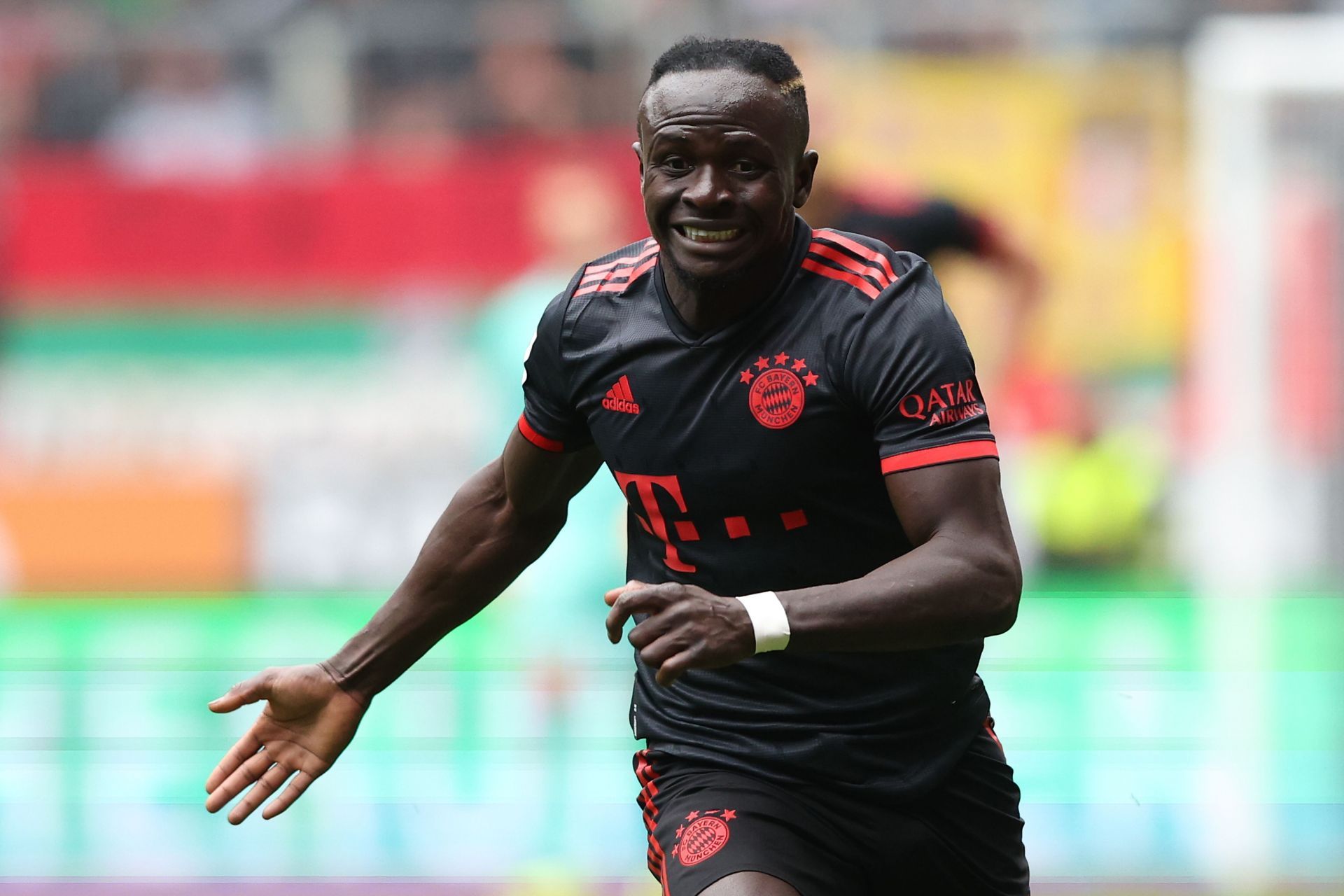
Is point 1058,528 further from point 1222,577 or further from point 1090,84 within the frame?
point 1090,84

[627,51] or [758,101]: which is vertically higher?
[627,51]

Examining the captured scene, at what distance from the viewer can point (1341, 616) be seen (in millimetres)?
9156

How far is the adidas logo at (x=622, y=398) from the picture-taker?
2936mm

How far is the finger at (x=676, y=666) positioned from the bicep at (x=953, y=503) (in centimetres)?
47

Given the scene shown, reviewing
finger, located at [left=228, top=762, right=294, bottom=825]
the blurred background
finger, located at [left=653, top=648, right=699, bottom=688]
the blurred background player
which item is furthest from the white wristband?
the blurred background

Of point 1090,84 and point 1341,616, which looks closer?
point 1341,616

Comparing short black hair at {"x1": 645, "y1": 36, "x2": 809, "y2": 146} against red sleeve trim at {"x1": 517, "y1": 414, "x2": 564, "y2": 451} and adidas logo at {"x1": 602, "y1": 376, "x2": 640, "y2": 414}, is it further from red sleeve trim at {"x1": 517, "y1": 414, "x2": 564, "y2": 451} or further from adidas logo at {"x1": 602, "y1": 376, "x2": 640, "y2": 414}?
red sleeve trim at {"x1": 517, "y1": 414, "x2": 564, "y2": 451}

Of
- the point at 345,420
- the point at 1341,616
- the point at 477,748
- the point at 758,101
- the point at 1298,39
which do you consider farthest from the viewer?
the point at 345,420

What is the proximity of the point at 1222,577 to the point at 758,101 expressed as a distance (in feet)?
24.7

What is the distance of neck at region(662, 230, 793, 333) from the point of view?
284 centimetres

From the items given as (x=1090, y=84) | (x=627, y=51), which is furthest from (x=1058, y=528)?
(x=627, y=51)

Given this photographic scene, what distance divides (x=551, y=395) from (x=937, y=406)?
0.76m

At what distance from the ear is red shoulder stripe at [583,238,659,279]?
29cm

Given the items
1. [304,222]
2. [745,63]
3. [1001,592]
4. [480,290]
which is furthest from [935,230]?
[304,222]
